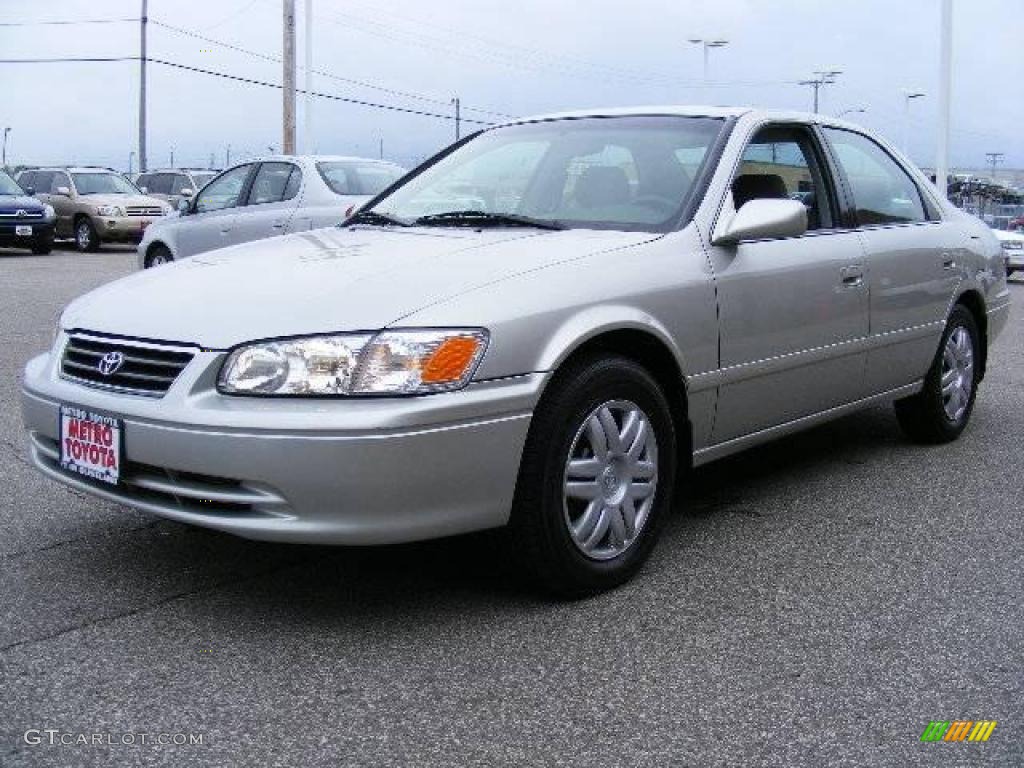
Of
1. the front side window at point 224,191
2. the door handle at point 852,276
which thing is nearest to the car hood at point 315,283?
the door handle at point 852,276

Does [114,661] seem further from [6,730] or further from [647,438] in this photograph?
[647,438]

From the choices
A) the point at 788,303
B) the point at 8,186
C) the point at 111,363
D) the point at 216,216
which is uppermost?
the point at 8,186

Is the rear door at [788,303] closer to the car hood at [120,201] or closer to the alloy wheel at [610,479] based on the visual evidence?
the alloy wheel at [610,479]

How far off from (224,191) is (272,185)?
2.66 feet

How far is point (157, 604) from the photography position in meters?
3.65

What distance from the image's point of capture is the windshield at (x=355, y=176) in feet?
38.8

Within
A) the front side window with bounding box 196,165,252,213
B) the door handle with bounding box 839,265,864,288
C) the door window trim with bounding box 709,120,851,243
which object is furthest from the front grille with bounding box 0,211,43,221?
the door handle with bounding box 839,265,864,288

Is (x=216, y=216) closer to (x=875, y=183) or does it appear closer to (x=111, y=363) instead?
(x=875, y=183)

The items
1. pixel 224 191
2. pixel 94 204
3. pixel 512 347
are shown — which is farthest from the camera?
pixel 94 204

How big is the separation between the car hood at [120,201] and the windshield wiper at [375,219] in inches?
776

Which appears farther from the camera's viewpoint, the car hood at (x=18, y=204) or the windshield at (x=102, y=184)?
the windshield at (x=102, y=184)

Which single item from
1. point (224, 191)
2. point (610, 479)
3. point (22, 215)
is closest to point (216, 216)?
point (224, 191)

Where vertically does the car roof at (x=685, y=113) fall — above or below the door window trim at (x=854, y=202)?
above

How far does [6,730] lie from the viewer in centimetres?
281
